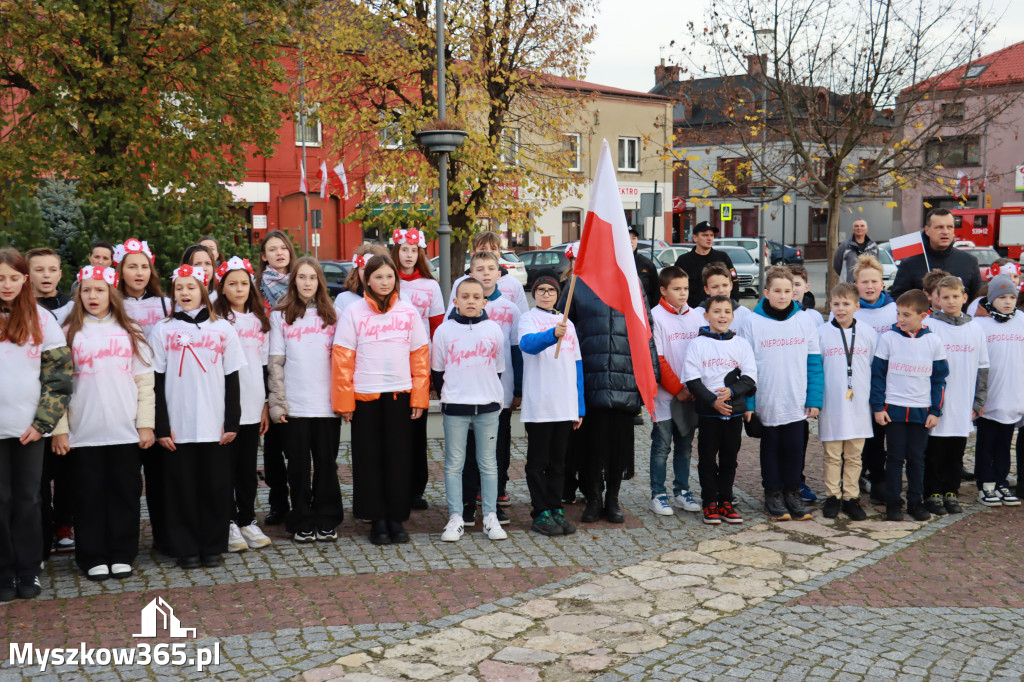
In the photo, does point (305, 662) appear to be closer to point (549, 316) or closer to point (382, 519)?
point (382, 519)

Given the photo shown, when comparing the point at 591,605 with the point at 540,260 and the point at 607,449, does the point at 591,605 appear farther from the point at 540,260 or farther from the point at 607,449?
the point at 540,260

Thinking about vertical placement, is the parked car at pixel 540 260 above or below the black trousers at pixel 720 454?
above

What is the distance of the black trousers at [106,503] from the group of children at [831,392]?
358cm

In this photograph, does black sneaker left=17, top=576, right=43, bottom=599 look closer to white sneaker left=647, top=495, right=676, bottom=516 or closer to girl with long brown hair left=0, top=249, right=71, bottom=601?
girl with long brown hair left=0, top=249, right=71, bottom=601

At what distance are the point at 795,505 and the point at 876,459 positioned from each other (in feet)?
3.44

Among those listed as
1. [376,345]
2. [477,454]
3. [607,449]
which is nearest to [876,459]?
[607,449]

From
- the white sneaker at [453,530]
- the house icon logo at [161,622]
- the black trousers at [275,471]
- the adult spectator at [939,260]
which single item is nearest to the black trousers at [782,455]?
the adult spectator at [939,260]

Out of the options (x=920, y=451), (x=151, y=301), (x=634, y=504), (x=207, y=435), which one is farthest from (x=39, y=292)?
(x=920, y=451)

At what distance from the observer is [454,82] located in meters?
17.9

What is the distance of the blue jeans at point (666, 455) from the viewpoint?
7227 millimetres

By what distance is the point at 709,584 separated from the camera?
566 cm

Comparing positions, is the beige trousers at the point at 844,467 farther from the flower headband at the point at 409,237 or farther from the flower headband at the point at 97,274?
the flower headband at the point at 97,274

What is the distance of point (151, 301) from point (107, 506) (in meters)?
1.34

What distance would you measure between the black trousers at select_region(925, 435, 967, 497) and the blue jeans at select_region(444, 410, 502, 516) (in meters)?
3.25
